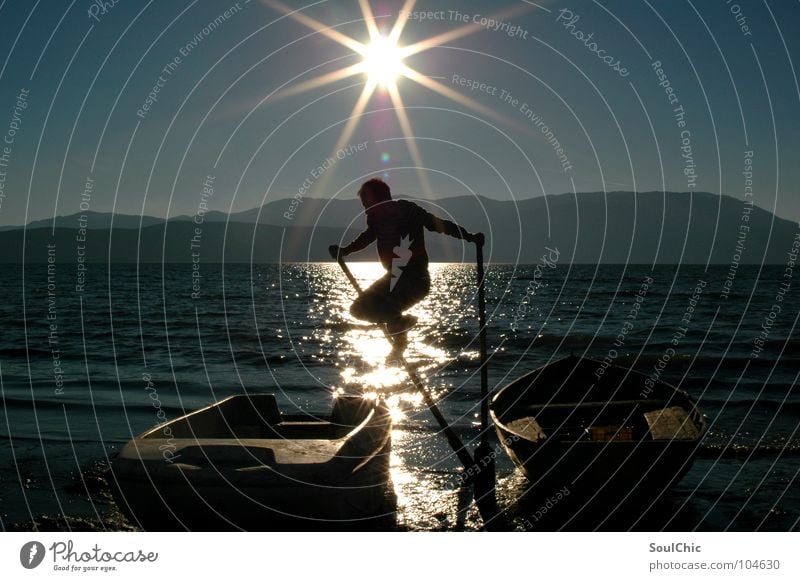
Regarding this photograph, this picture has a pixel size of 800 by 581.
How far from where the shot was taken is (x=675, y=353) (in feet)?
121

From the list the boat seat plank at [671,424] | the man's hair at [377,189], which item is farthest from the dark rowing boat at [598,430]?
the man's hair at [377,189]

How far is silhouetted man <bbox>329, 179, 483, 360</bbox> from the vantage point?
9477 millimetres

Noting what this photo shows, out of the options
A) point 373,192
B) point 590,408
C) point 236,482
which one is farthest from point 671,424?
point 236,482

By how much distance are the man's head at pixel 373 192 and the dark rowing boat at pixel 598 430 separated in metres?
4.74

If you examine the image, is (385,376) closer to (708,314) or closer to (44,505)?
(44,505)

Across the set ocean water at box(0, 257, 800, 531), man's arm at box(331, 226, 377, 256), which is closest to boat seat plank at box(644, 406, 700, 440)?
ocean water at box(0, 257, 800, 531)

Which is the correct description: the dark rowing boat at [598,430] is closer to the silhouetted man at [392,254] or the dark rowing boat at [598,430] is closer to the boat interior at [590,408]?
the boat interior at [590,408]

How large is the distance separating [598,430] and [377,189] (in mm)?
6854

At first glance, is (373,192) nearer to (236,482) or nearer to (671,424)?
(236,482)

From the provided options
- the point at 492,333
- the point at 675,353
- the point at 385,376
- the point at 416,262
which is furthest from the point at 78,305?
the point at 416,262

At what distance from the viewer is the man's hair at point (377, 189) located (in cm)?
945

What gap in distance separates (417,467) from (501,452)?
2.21 metres

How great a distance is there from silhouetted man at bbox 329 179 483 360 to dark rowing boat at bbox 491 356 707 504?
3630 mm

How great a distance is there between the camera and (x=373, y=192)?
9492mm
